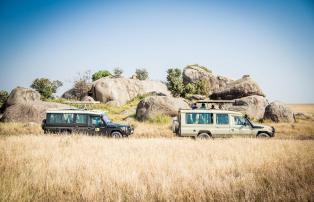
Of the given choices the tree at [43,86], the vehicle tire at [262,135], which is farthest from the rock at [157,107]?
the tree at [43,86]

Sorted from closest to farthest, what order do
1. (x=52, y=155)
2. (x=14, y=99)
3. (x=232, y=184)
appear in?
(x=232, y=184) < (x=52, y=155) < (x=14, y=99)

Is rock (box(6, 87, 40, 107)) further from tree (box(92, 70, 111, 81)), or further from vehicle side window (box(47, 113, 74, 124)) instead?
tree (box(92, 70, 111, 81))

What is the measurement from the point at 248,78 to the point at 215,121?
21.4 m

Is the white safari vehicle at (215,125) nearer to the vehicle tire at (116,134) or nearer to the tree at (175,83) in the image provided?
the vehicle tire at (116,134)

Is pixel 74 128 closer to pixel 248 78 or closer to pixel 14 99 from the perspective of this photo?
pixel 14 99

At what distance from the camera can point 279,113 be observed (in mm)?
25062

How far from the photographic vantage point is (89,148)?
10.4 metres

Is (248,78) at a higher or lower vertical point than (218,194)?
higher

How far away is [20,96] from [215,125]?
24068 mm

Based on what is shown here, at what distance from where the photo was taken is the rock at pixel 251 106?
28125 mm

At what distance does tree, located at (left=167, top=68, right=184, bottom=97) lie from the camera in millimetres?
47812

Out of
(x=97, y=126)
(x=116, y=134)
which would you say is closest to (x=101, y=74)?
(x=97, y=126)

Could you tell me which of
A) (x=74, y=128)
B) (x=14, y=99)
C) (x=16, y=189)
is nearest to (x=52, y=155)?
(x=16, y=189)

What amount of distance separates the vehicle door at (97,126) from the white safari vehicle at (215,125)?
14.7 feet
